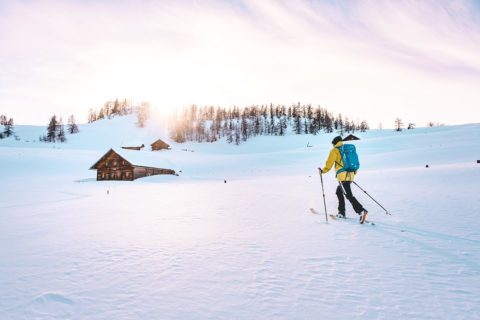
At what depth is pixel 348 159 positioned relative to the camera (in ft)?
27.2

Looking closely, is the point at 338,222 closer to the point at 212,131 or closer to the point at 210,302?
the point at 210,302

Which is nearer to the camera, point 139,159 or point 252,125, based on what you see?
point 139,159

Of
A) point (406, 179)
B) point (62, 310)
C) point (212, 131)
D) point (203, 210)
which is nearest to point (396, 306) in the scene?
point (62, 310)

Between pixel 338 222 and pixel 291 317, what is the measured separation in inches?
213

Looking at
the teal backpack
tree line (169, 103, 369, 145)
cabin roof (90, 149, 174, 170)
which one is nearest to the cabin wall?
cabin roof (90, 149, 174, 170)

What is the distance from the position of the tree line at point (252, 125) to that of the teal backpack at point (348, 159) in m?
87.7

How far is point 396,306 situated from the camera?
3.28 meters

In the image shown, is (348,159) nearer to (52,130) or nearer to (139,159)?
(139,159)

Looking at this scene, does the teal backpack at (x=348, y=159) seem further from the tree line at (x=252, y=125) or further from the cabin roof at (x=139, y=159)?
the tree line at (x=252, y=125)

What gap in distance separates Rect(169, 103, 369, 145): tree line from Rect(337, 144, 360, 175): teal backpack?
8771cm

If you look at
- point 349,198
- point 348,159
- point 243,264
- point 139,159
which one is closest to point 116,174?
point 139,159

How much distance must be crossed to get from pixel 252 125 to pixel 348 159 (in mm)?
107454

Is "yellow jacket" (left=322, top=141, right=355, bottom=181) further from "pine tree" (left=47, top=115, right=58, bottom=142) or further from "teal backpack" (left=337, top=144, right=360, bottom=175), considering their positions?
"pine tree" (left=47, top=115, right=58, bottom=142)

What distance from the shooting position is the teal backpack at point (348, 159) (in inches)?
325
